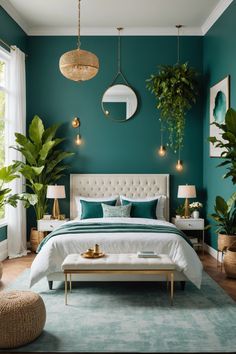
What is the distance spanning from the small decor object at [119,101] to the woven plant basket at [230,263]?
3.18 m

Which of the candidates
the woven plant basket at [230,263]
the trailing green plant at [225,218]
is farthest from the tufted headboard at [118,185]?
the woven plant basket at [230,263]

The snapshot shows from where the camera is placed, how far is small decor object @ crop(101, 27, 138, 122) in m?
7.56

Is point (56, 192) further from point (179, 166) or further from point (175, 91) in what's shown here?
point (175, 91)

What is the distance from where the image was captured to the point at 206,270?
5.95 m

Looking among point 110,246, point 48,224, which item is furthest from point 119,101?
point 110,246

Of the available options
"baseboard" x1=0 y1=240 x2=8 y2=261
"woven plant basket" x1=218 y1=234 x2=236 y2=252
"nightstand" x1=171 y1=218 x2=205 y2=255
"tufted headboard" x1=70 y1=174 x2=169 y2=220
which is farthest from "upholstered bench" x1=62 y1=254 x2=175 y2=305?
"tufted headboard" x1=70 y1=174 x2=169 y2=220

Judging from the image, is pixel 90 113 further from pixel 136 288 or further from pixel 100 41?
pixel 136 288

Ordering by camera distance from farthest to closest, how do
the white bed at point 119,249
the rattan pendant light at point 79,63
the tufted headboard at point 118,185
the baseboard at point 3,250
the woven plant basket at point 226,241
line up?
the tufted headboard at point 118,185 < the baseboard at point 3,250 < the woven plant basket at point 226,241 < the rattan pendant light at point 79,63 < the white bed at point 119,249

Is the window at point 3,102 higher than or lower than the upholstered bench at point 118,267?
higher

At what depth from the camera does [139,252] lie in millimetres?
4781

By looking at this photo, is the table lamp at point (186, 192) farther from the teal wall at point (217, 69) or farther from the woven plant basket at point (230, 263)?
the woven plant basket at point (230, 263)

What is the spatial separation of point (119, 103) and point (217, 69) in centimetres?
177

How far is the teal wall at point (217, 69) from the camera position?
6.01m

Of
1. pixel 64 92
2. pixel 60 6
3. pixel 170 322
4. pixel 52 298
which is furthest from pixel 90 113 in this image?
pixel 170 322
